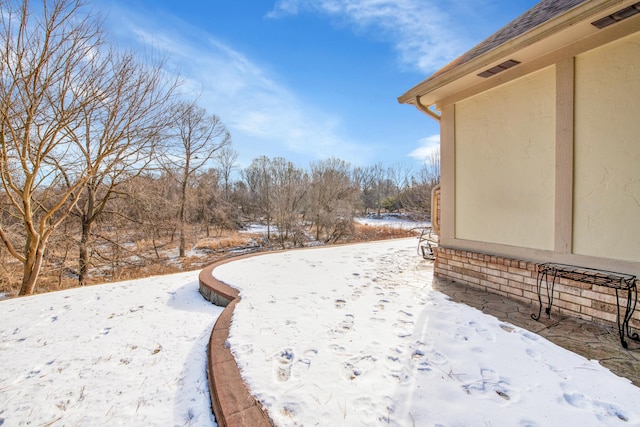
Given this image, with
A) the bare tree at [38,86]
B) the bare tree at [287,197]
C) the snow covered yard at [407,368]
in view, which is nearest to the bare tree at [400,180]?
the bare tree at [287,197]

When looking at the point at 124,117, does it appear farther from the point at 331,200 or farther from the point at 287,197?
the point at 331,200

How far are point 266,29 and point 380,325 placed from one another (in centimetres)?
646

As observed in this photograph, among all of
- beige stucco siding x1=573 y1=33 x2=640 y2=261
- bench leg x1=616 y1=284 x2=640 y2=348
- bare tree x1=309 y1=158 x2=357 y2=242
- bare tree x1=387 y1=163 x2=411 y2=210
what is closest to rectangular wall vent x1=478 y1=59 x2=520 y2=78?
beige stucco siding x1=573 y1=33 x2=640 y2=261

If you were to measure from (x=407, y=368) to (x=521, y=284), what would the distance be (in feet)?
7.01

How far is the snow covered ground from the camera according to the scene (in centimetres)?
150

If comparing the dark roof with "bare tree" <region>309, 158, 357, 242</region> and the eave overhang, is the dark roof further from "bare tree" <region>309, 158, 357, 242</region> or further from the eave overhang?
"bare tree" <region>309, 158, 357, 242</region>

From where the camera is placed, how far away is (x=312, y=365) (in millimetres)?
1888

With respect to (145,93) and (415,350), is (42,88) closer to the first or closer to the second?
(145,93)

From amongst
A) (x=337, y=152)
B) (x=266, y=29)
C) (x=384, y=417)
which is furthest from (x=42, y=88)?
(x=337, y=152)

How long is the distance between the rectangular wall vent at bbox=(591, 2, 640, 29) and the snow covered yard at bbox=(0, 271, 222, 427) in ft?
13.4

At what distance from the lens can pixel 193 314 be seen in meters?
3.12

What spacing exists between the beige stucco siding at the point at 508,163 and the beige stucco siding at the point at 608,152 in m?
0.24

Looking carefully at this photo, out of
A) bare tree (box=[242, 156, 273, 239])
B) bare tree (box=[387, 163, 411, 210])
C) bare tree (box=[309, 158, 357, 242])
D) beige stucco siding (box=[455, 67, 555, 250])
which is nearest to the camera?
beige stucco siding (box=[455, 67, 555, 250])

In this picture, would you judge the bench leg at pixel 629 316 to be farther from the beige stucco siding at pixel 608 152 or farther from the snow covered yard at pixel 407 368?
the snow covered yard at pixel 407 368
